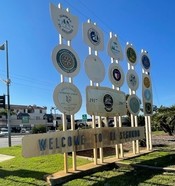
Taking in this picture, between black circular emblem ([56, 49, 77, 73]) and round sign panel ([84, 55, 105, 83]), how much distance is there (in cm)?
72

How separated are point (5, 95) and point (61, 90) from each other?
56.0 ft

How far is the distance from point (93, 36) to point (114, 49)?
5.93 feet

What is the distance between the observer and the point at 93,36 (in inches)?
448

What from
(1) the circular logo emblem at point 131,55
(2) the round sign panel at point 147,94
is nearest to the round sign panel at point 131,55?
(1) the circular logo emblem at point 131,55

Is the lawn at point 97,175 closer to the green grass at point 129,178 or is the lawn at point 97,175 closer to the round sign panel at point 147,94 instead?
the green grass at point 129,178

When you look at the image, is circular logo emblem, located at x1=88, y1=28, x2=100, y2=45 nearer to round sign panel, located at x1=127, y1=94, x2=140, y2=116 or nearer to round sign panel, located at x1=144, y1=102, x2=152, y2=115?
round sign panel, located at x1=127, y1=94, x2=140, y2=116

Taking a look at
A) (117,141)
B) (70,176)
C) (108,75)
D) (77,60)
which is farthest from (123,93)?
(70,176)

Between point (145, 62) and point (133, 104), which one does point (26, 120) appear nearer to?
point (145, 62)

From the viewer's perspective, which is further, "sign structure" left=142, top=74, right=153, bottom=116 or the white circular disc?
the white circular disc

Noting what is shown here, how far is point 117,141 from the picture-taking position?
11.4 metres

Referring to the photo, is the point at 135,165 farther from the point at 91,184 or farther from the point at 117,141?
the point at 91,184

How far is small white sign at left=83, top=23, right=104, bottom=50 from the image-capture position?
11.1m

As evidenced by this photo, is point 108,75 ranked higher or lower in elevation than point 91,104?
higher

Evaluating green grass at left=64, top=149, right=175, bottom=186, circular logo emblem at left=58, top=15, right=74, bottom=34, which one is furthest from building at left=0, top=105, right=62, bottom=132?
green grass at left=64, top=149, right=175, bottom=186
